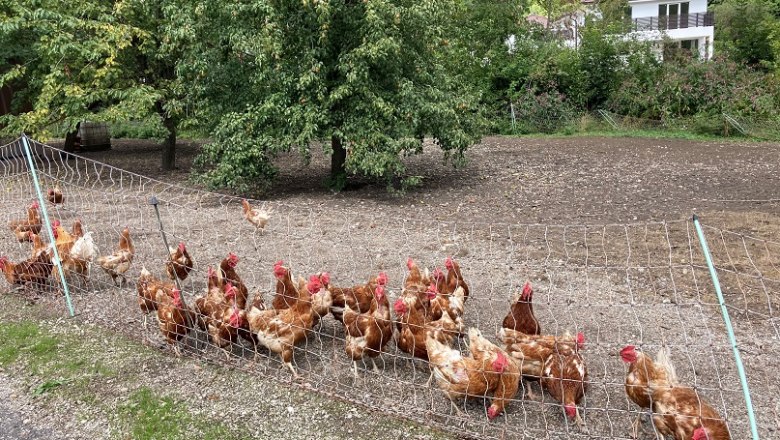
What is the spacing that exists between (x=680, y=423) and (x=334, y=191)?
26.7 ft

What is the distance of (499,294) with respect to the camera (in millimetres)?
5469

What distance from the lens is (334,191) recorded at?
34.7 ft

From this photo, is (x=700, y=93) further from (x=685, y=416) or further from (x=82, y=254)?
(x=82, y=254)

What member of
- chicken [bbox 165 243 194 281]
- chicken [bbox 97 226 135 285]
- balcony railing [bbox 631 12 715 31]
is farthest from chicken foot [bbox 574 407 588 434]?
balcony railing [bbox 631 12 715 31]

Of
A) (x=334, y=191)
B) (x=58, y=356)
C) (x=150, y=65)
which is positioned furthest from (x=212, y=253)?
(x=150, y=65)

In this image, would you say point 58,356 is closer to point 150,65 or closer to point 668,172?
point 150,65

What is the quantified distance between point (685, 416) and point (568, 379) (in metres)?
0.62

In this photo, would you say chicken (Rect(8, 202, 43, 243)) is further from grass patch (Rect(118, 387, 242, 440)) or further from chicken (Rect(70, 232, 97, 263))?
grass patch (Rect(118, 387, 242, 440))

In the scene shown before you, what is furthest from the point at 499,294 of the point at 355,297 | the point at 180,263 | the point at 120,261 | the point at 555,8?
the point at 555,8

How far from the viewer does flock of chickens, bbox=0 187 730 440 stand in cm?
318

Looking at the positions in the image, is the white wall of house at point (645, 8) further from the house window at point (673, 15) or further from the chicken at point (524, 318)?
the chicken at point (524, 318)

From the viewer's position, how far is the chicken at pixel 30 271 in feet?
19.4

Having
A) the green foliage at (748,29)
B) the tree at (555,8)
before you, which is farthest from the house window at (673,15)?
the tree at (555,8)

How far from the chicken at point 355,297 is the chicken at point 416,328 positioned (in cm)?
27
